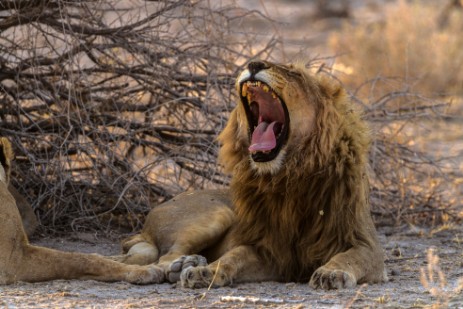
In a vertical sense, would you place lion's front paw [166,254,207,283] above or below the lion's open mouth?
below

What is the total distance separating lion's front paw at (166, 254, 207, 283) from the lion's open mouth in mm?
595

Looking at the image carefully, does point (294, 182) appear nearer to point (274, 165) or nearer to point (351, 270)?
point (274, 165)

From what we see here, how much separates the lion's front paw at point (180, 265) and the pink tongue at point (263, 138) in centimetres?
63

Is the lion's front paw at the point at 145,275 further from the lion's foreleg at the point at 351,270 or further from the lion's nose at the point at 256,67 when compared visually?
the lion's nose at the point at 256,67

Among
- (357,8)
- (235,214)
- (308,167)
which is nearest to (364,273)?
(308,167)

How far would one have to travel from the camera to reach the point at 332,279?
4.36m

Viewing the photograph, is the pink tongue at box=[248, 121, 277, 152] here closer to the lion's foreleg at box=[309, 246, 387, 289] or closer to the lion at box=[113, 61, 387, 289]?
the lion at box=[113, 61, 387, 289]

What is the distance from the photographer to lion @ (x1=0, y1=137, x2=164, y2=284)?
4.64 meters

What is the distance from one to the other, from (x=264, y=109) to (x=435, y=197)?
260cm

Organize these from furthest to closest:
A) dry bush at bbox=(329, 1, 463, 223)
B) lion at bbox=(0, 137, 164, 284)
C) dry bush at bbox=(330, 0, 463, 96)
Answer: dry bush at bbox=(330, 0, 463, 96), dry bush at bbox=(329, 1, 463, 223), lion at bbox=(0, 137, 164, 284)

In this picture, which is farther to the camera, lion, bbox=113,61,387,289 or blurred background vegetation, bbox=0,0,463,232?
blurred background vegetation, bbox=0,0,463,232

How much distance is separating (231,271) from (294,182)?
536mm

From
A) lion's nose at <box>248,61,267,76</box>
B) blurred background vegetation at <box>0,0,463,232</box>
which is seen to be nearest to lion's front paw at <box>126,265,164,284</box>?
lion's nose at <box>248,61,267,76</box>

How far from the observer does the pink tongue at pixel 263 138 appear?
15.5 ft
